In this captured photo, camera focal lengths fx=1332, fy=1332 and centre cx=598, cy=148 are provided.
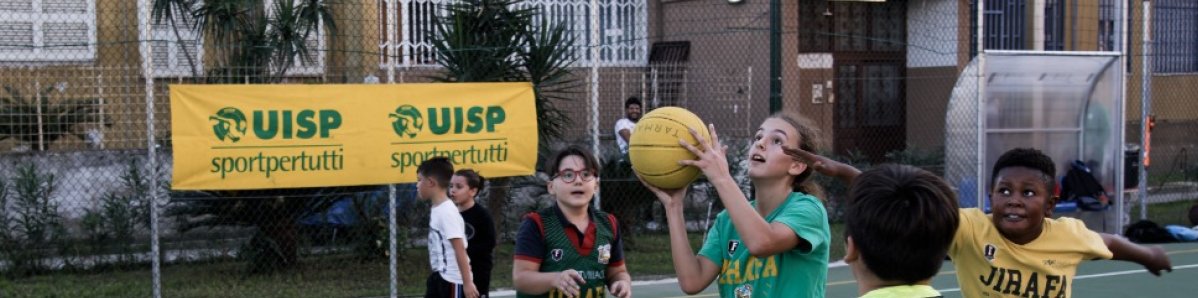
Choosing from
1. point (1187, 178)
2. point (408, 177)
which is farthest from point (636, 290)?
point (1187, 178)

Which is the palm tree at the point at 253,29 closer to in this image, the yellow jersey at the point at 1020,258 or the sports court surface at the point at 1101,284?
the sports court surface at the point at 1101,284

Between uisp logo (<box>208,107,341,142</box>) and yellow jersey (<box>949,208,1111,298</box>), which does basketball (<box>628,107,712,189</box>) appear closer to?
yellow jersey (<box>949,208,1111,298</box>)

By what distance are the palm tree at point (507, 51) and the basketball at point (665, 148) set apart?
264 inches

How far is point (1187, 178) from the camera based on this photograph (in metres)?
17.1

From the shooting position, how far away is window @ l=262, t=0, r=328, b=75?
10.4 m

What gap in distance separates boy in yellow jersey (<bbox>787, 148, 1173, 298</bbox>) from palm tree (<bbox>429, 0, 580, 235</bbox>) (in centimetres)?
641

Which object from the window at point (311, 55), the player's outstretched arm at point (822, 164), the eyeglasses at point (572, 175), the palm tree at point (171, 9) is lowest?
the eyeglasses at point (572, 175)

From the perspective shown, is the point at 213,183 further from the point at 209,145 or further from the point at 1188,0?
the point at 1188,0

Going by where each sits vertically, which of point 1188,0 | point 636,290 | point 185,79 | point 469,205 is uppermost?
point 1188,0

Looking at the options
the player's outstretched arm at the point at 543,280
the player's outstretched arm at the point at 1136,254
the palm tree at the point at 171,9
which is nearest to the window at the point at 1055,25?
the palm tree at the point at 171,9

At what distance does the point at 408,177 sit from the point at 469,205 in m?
2.53

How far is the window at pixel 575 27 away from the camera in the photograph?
36.7 ft

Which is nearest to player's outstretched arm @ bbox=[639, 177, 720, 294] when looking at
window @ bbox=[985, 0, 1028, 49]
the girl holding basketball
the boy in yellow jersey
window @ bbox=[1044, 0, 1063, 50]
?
the girl holding basketball

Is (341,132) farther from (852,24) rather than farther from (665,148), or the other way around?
(852,24)
